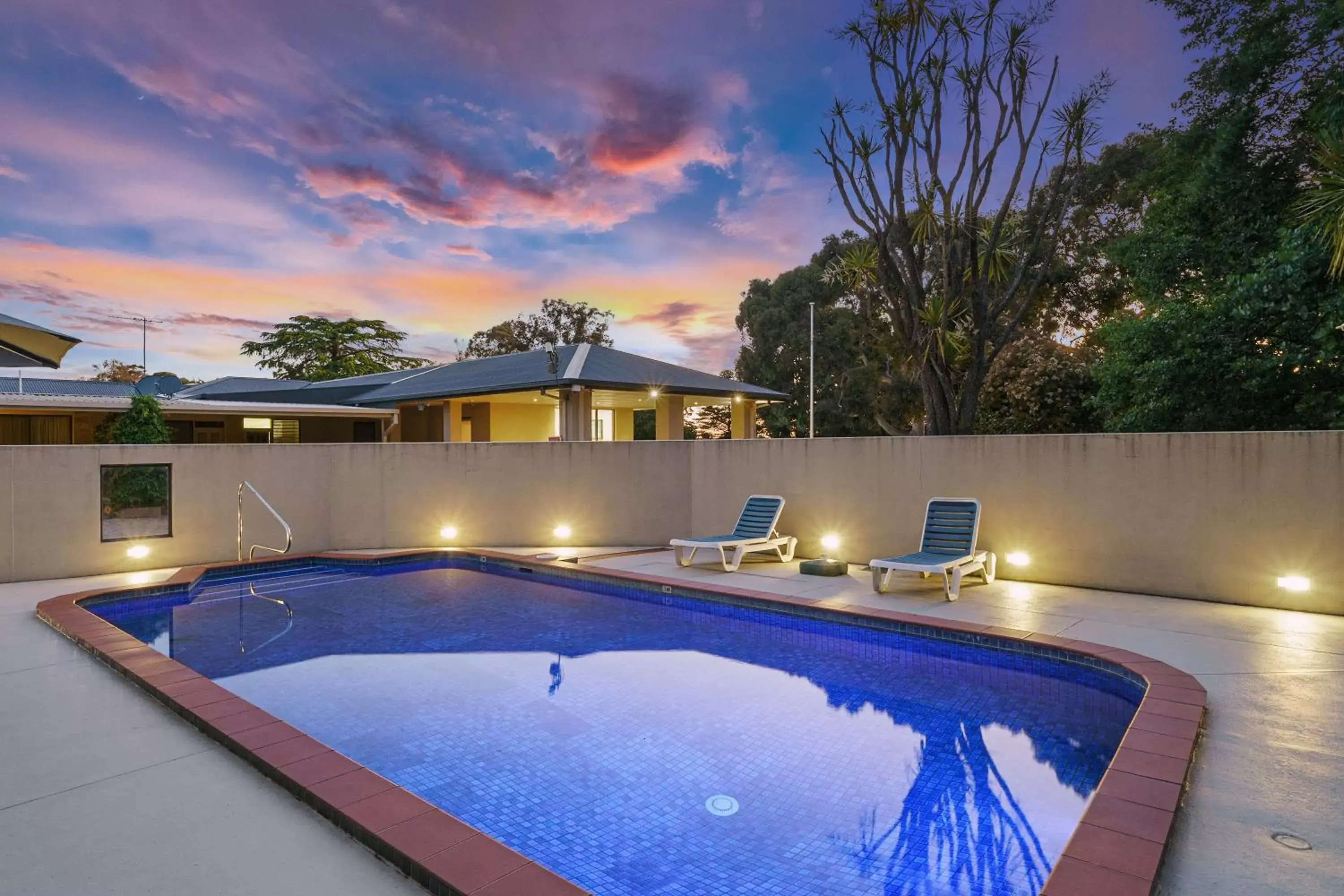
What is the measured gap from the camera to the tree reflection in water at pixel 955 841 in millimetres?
3049

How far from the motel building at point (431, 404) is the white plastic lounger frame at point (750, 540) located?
6602 mm

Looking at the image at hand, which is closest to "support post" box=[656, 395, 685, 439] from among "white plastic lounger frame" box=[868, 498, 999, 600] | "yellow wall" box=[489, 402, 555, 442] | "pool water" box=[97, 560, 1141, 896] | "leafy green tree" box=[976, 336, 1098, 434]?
"yellow wall" box=[489, 402, 555, 442]

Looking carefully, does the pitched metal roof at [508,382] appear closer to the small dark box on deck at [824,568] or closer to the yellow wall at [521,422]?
the yellow wall at [521,422]

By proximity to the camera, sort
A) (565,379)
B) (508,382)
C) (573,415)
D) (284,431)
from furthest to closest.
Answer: (284,431) < (508,382) < (573,415) < (565,379)

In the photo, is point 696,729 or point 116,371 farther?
point 116,371

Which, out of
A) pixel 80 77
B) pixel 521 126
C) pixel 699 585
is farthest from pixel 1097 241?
pixel 80 77

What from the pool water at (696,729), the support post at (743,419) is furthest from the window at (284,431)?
the pool water at (696,729)

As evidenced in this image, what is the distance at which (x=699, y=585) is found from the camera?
316 inches

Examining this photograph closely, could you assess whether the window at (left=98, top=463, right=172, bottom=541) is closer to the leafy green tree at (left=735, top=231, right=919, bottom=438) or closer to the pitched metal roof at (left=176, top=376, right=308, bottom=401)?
the pitched metal roof at (left=176, top=376, right=308, bottom=401)

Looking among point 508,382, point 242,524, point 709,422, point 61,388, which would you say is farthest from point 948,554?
point 709,422

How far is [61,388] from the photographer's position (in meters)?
19.0

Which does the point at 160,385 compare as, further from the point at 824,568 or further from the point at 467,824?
the point at 467,824

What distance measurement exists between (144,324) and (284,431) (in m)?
16.3

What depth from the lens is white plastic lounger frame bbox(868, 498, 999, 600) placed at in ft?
24.4
